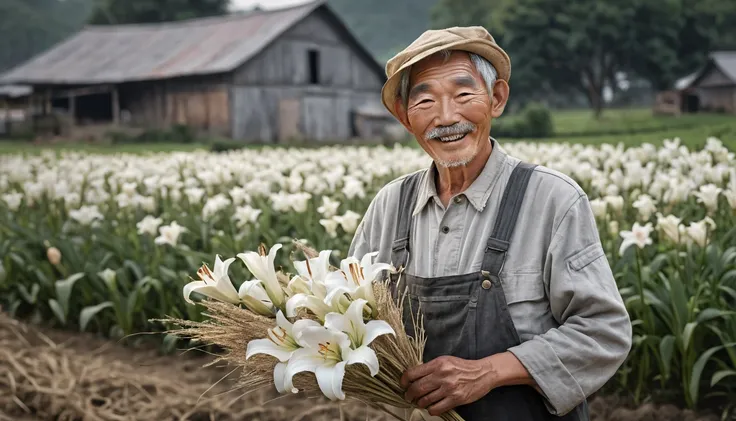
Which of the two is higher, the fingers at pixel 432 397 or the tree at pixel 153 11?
the tree at pixel 153 11

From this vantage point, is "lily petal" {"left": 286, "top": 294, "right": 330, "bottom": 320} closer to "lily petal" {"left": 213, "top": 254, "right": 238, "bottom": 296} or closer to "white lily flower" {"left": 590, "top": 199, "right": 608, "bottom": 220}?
"lily petal" {"left": 213, "top": 254, "right": 238, "bottom": 296}

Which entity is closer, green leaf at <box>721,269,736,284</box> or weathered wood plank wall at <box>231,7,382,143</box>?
green leaf at <box>721,269,736,284</box>

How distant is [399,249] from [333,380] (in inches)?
23.4

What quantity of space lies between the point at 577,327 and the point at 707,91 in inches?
191

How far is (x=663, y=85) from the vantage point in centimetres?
626

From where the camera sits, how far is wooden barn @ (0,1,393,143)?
21.9m

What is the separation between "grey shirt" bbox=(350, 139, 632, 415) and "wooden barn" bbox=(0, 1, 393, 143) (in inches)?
747

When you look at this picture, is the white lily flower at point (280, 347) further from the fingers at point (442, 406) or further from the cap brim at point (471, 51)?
the cap brim at point (471, 51)

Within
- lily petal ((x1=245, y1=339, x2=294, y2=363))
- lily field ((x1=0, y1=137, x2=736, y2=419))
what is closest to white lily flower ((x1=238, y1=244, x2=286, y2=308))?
lily petal ((x1=245, y1=339, x2=294, y2=363))

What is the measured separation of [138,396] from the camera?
406cm

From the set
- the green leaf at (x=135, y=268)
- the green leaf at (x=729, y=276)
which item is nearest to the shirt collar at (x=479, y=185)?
the green leaf at (x=729, y=276)

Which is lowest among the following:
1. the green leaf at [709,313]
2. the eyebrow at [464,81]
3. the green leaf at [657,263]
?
the green leaf at [709,313]

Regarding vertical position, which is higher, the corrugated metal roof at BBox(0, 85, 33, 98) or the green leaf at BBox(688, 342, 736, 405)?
the corrugated metal roof at BBox(0, 85, 33, 98)

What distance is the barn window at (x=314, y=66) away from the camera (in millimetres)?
24062
